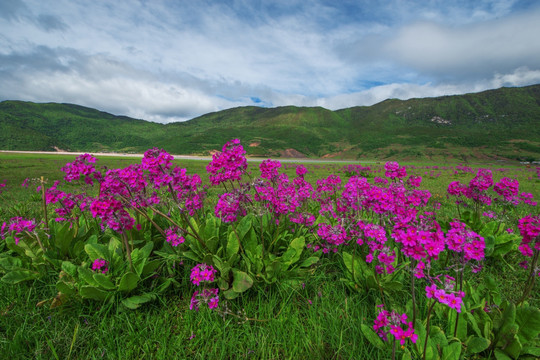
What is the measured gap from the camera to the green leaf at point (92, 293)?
108 inches

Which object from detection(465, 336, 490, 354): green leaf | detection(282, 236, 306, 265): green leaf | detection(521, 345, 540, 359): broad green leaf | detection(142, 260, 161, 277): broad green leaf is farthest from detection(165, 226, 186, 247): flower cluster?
detection(521, 345, 540, 359): broad green leaf

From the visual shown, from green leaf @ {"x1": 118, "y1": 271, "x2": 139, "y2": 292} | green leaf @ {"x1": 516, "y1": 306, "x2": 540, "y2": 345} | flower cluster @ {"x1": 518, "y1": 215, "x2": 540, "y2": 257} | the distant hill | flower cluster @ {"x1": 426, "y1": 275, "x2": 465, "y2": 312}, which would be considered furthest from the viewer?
the distant hill

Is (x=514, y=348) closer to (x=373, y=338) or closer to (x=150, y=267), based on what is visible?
(x=373, y=338)

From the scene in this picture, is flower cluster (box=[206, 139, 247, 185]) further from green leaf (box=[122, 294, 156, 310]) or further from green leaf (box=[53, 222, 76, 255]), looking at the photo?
green leaf (box=[53, 222, 76, 255])

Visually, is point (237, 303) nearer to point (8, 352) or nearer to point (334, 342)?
point (334, 342)

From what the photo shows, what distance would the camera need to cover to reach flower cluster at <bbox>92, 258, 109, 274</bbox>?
Result: 10.3ft

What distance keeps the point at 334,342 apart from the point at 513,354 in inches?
68.3

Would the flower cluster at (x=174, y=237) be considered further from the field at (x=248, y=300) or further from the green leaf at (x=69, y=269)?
the green leaf at (x=69, y=269)

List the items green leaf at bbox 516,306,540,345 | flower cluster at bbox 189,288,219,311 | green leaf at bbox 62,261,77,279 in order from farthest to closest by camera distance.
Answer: green leaf at bbox 62,261,77,279 → flower cluster at bbox 189,288,219,311 → green leaf at bbox 516,306,540,345

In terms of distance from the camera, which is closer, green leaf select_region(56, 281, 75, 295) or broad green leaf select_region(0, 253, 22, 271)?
green leaf select_region(56, 281, 75, 295)

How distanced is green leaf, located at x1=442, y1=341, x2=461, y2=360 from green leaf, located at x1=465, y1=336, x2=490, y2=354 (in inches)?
13.0

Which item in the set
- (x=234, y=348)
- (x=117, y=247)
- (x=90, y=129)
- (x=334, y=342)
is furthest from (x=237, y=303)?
(x=90, y=129)

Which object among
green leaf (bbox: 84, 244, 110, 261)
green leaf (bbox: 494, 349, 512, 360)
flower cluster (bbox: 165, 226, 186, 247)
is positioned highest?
flower cluster (bbox: 165, 226, 186, 247)

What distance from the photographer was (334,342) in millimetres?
2494
